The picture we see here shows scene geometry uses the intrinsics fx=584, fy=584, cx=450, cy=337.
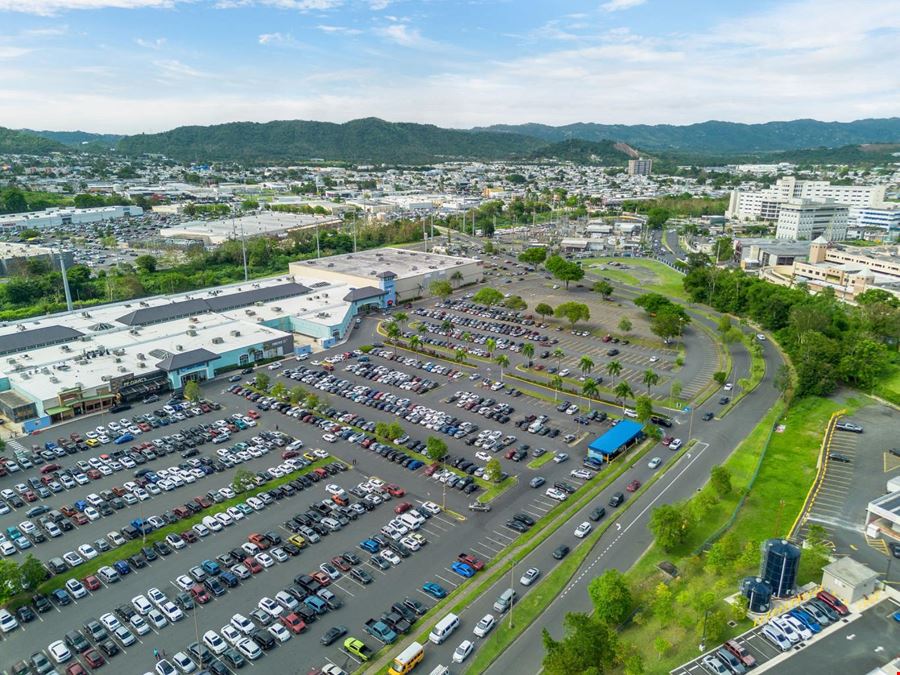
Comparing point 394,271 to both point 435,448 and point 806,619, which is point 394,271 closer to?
point 435,448

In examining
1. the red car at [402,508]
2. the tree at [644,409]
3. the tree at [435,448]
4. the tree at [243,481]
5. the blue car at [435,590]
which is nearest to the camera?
the blue car at [435,590]

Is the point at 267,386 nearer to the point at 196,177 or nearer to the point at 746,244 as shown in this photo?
the point at 746,244

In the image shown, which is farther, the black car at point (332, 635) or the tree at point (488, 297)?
the tree at point (488, 297)

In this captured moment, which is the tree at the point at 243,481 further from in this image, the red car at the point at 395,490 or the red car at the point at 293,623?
the red car at the point at 293,623

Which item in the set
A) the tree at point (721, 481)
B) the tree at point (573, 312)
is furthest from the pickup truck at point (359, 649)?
the tree at point (573, 312)

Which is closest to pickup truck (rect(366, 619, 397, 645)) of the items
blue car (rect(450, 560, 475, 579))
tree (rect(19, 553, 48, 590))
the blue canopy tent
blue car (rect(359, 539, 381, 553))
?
blue car (rect(450, 560, 475, 579))

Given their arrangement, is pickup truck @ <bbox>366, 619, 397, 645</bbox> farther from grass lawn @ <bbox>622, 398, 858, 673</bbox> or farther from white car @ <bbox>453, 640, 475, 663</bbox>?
grass lawn @ <bbox>622, 398, 858, 673</bbox>
